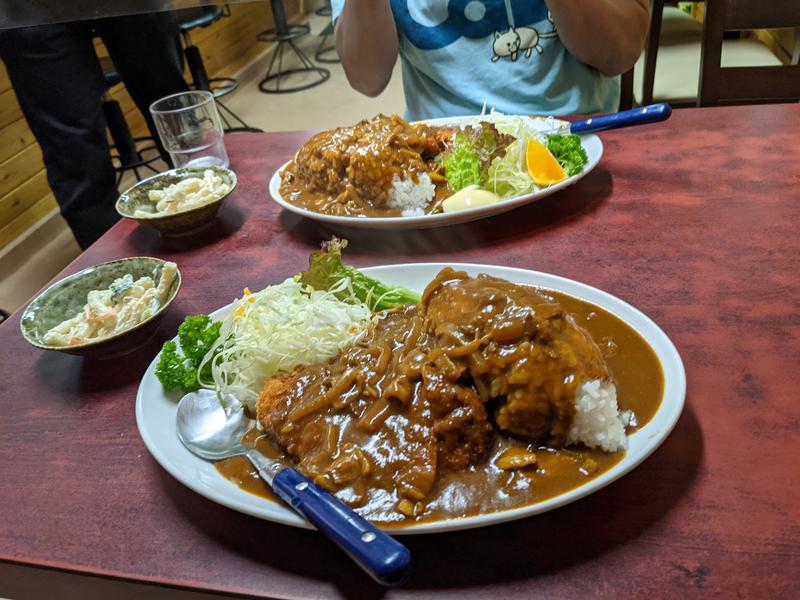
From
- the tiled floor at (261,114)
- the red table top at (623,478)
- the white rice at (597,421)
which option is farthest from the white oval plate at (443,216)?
the tiled floor at (261,114)

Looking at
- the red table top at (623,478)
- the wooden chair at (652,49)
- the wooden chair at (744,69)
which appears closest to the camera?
the red table top at (623,478)

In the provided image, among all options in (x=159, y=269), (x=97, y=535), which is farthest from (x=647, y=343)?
(x=159, y=269)

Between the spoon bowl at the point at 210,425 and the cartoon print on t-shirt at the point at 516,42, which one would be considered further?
the cartoon print on t-shirt at the point at 516,42

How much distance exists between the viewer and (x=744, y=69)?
248cm

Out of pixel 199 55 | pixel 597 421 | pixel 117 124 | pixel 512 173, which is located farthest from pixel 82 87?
pixel 597 421

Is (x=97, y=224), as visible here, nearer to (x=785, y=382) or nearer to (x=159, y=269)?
(x=159, y=269)

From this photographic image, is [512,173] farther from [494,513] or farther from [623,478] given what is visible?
[494,513]

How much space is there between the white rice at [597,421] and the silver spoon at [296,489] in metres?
0.34

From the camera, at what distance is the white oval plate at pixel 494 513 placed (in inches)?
33.5

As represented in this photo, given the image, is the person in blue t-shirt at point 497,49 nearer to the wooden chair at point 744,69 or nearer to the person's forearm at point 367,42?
the person's forearm at point 367,42

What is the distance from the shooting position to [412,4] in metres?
2.46

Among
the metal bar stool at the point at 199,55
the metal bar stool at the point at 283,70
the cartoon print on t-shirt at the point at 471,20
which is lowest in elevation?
the metal bar stool at the point at 283,70

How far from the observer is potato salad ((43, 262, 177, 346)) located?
1.44 meters

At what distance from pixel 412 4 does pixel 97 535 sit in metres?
2.21
